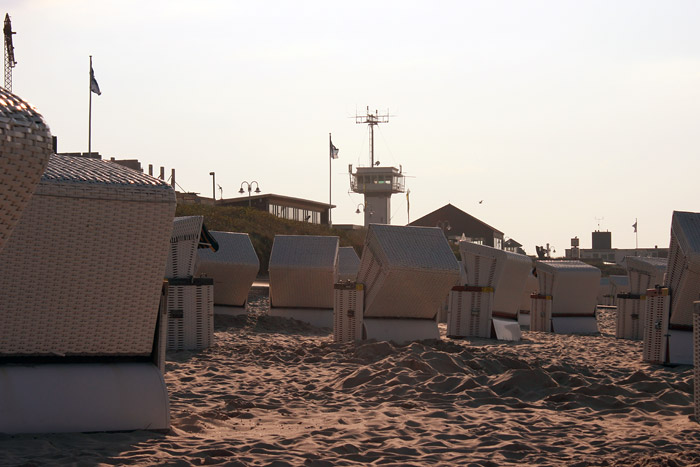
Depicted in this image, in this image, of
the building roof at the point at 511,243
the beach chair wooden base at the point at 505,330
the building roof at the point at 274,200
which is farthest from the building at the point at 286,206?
the beach chair wooden base at the point at 505,330

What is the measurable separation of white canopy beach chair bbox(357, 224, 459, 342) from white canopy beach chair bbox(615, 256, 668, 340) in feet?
15.9

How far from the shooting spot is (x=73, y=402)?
15.2ft

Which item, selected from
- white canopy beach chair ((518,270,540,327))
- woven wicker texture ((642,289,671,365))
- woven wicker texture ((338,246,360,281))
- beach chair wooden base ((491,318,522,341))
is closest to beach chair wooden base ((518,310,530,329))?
white canopy beach chair ((518,270,540,327))

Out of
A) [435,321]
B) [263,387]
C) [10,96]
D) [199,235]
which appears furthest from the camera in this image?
[435,321]

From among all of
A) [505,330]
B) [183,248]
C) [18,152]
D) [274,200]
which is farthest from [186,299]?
[274,200]

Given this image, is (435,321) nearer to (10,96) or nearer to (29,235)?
(29,235)

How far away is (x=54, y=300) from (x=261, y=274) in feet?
97.2

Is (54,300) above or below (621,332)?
above

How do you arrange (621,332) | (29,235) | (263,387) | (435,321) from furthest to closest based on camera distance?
(621,332)
(435,321)
(263,387)
(29,235)

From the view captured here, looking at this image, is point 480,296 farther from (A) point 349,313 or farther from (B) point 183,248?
(B) point 183,248

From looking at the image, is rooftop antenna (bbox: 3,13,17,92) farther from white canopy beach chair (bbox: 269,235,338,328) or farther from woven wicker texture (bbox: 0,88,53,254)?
woven wicker texture (bbox: 0,88,53,254)

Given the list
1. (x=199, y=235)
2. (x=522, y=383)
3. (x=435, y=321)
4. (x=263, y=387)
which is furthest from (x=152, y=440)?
(x=435, y=321)

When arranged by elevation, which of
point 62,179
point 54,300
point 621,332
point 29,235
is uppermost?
point 62,179

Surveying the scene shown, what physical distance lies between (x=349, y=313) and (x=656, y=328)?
381cm
